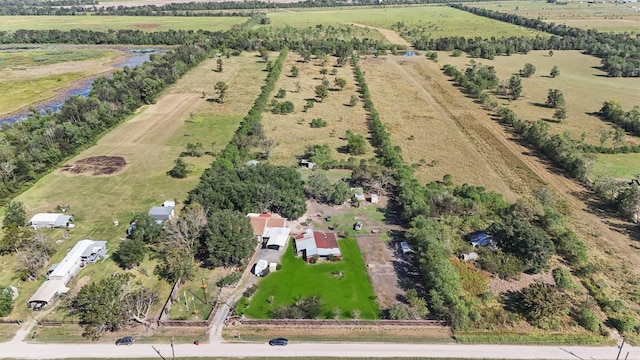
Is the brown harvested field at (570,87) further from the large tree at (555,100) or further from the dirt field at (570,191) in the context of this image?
the dirt field at (570,191)

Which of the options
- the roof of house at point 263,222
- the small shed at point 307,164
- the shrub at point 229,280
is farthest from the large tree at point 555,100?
the shrub at point 229,280

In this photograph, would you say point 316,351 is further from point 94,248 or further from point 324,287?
point 94,248

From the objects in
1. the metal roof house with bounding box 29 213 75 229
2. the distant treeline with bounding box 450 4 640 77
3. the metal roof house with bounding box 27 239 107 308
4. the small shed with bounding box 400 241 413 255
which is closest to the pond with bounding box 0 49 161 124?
the metal roof house with bounding box 29 213 75 229

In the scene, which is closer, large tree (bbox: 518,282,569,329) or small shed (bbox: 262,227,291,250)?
large tree (bbox: 518,282,569,329)

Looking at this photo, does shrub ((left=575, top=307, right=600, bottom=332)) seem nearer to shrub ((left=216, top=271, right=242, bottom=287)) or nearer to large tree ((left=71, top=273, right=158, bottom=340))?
shrub ((left=216, top=271, right=242, bottom=287))


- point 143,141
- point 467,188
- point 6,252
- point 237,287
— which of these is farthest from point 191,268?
point 143,141

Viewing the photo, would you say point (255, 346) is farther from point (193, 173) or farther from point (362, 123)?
point (362, 123)

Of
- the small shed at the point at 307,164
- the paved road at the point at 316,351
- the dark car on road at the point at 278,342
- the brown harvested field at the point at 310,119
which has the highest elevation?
the brown harvested field at the point at 310,119
